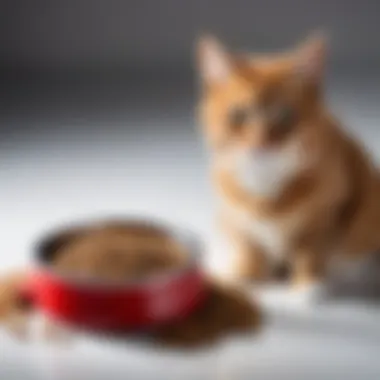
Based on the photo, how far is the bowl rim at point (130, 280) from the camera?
1.27m

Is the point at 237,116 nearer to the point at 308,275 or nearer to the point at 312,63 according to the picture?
the point at 312,63

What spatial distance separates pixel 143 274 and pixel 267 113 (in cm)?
24

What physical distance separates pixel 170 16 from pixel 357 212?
1128 mm

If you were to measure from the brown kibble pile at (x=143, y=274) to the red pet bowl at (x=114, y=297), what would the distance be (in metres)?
0.02

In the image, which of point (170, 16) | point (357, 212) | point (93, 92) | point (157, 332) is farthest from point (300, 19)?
point (157, 332)

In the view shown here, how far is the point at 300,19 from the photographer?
2.45m

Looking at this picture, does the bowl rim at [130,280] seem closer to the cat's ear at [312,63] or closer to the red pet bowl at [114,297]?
the red pet bowl at [114,297]

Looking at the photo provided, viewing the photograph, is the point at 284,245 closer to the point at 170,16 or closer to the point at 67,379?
the point at 67,379

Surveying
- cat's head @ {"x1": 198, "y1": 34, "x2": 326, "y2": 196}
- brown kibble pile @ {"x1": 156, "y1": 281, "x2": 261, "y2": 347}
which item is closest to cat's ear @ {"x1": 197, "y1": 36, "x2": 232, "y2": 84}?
cat's head @ {"x1": 198, "y1": 34, "x2": 326, "y2": 196}

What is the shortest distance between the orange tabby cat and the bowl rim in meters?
0.07

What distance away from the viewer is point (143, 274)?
4.28 ft

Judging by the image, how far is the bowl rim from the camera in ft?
4.17

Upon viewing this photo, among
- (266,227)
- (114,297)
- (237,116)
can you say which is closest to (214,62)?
(237,116)

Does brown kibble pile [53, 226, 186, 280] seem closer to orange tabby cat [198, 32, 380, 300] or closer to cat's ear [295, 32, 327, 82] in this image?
orange tabby cat [198, 32, 380, 300]
